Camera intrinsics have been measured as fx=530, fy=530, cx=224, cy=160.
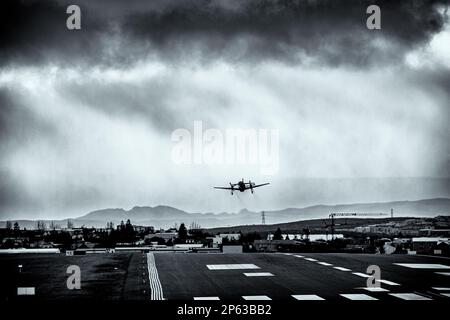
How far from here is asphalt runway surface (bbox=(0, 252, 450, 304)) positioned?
44969mm

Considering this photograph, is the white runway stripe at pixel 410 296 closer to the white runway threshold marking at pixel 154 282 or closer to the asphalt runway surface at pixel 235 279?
the asphalt runway surface at pixel 235 279

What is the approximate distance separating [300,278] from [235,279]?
276 inches

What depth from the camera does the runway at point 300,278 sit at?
149ft

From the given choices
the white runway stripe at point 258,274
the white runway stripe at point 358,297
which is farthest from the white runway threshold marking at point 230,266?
the white runway stripe at point 358,297

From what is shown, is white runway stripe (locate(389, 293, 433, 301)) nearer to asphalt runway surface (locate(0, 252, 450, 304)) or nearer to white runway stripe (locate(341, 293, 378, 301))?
asphalt runway surface (locate(0, 252, 450, 304))

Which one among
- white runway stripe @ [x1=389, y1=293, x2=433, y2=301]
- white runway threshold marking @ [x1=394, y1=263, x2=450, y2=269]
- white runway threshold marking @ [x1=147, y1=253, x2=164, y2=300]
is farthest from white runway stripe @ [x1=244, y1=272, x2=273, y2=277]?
white runway threshold marking @ [x1=394, y1=263, x2=450, y2=269]

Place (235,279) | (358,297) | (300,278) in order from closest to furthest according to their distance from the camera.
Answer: (358,297) → (235,279) → (300,278)

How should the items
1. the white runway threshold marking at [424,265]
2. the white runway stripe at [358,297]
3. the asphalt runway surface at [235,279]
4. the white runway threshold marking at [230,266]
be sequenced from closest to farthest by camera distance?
1. the white runway stripe at [358,297]
2. the asphalt runway surface at [235,279]
3. the white runway threshold marking at [230,266]
4. the white runway threshold marking at [424,265]

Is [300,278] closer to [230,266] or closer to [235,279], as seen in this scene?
[235,279]

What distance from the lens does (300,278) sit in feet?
186

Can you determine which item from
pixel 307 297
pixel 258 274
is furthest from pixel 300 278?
pixel 307 297
